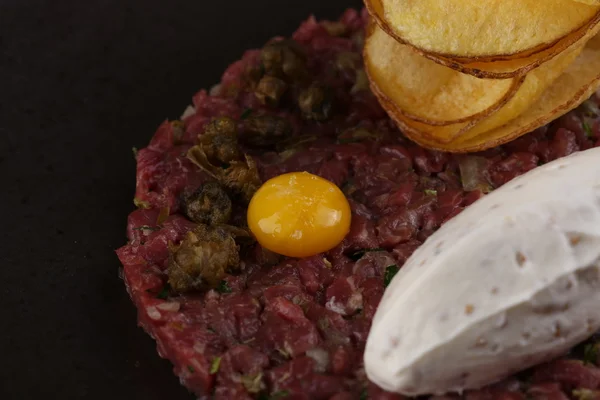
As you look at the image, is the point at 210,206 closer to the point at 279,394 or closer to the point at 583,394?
the point at 279,394

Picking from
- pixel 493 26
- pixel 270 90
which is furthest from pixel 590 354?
pixel 270 90

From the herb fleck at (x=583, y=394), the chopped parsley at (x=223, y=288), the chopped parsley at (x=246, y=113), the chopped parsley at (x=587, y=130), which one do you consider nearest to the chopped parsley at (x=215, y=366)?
the chopped parsley at (x=223, y=288)

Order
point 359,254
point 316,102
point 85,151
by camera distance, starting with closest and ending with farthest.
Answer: point 359,254 < point 316,102 < point 85,151

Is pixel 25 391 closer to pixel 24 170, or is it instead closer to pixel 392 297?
pixel 24 170

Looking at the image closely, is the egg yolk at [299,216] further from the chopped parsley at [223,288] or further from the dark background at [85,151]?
the dark background at [85,151]

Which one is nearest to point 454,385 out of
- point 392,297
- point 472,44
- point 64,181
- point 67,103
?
point 392,297

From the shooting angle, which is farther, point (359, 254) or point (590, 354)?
point (359, 254)

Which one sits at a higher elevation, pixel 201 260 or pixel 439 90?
pixel 439 90
